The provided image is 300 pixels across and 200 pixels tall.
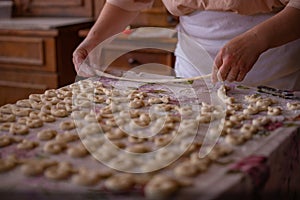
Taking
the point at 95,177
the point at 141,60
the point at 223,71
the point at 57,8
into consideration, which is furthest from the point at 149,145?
the point at 57,8

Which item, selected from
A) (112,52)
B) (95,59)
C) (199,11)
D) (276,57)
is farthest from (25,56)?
(276,57)

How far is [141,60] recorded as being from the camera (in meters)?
1.64

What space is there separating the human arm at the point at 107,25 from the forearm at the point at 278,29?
16.4 inches

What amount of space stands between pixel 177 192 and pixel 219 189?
0.05m

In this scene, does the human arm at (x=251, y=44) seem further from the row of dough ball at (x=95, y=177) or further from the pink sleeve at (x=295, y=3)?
the row of dough ball at (x=95, y=177)

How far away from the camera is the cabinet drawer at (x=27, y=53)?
71.0 inches

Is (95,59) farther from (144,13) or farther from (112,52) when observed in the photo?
(144,13)

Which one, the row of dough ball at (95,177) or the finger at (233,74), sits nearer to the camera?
the row of dough ball at (95,177)

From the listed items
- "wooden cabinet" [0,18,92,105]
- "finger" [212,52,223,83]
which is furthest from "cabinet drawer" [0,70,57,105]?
"finger" [212,52,223,83]

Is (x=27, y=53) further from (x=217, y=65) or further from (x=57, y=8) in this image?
(x=217, y=65)

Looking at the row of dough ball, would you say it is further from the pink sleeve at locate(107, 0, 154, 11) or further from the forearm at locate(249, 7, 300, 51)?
the pink sleeve at locate(107, 0, 154, 11)

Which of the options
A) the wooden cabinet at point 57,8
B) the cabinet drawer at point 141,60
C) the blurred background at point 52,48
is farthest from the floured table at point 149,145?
the wooden cabinet at point 57,8

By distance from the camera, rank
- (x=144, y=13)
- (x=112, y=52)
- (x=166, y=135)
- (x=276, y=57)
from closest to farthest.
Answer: (x=166, y=135) → (x=276, y=57) → (x=112, y=52) → (x=144, y=13)

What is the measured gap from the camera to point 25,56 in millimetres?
1874
